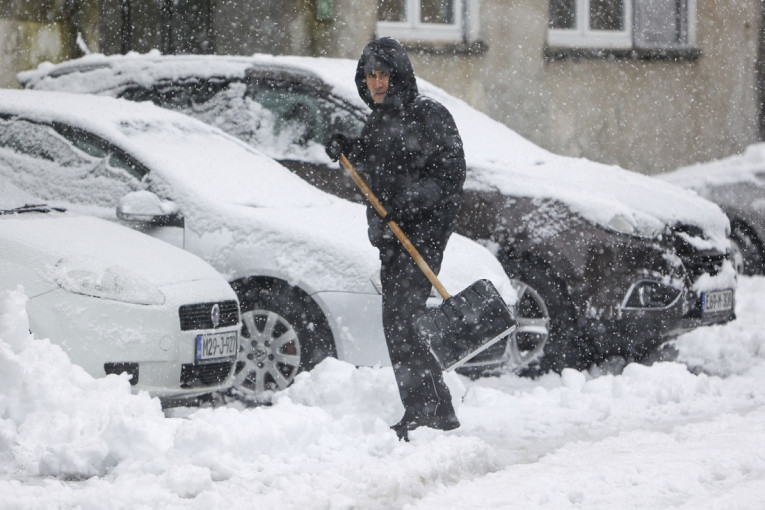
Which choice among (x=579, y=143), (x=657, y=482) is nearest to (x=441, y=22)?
(x=579, y=143)

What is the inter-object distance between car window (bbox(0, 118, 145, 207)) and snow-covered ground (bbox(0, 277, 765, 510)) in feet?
4.37

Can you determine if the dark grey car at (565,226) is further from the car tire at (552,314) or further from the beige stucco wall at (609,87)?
the beige stucco wall at (609,87)

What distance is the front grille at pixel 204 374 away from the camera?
643cm

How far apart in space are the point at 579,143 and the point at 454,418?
1060cm

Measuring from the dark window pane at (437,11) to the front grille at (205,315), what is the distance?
956cm

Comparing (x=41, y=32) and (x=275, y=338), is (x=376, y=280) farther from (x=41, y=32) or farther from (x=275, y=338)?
(x=41, y=32)

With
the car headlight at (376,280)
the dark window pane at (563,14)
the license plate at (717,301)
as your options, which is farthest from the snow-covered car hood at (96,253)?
the dark window pane at (563,14)

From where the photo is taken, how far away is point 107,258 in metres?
6.35

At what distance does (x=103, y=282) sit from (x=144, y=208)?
0.84 meters

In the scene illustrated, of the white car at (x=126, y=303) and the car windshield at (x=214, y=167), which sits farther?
the car windshield at (x=214, y=167)

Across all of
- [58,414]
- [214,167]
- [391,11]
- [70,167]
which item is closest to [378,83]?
[214,167]

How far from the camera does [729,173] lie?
12719mm

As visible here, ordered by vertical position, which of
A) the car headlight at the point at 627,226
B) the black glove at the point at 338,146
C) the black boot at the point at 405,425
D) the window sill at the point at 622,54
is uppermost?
the black glove at the point at 338,146

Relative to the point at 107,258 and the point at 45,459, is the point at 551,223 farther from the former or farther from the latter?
the point at 45,459
